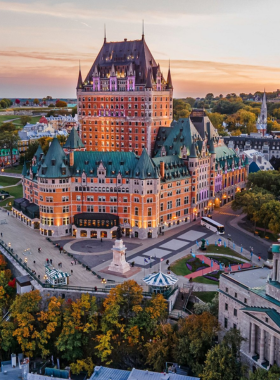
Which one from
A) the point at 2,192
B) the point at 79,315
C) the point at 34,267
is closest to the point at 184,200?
the point at 34,267

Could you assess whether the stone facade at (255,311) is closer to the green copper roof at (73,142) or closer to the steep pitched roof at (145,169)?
the steep pitched roof at (145,169)

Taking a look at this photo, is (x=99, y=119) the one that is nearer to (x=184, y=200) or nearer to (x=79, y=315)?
(x=184, y=200)

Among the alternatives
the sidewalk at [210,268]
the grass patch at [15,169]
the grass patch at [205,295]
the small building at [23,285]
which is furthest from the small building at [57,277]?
the grass patch at [15,169]

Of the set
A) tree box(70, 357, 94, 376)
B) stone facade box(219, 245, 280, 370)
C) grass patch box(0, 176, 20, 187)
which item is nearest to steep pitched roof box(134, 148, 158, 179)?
stone facade box(219, 245, 280, 370)

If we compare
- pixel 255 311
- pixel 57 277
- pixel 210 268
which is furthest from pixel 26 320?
pixel 210 268

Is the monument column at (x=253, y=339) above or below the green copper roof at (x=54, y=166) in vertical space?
below

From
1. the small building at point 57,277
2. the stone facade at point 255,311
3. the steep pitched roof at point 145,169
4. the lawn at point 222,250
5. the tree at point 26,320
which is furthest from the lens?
the steep pitched roof at point 145,169

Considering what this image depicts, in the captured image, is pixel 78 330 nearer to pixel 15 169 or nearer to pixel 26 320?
pixel 26 320
